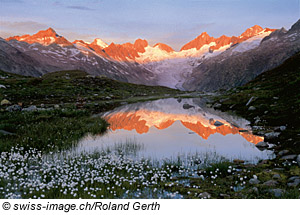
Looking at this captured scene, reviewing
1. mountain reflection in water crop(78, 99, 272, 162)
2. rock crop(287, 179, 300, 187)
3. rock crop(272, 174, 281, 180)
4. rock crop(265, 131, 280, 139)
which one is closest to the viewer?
rock crop(287, 179, 300, 187)

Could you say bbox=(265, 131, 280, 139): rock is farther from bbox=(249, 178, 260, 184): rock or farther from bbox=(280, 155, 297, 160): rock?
bbox=(249, 178, 260, 184): rock

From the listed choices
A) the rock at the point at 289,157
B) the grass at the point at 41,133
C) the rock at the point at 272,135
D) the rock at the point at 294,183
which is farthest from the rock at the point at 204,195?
the rock at the point at 272,135

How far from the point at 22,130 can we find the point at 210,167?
1618 cm

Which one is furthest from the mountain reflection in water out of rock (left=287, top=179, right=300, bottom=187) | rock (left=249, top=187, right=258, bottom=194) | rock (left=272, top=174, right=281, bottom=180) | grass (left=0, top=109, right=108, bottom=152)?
rock (left=249, top=187, right=258, bottom=194)

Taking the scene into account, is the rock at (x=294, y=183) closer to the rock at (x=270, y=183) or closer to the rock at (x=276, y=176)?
the rock at (x=270, y=183)

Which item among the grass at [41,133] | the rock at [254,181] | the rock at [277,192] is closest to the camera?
the rock at [277,192]

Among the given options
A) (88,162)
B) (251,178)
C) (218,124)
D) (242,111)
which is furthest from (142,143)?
(242,111)

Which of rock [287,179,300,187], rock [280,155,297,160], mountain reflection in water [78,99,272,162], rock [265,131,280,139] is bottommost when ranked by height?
mountain reflection in water [78,99,272,162]

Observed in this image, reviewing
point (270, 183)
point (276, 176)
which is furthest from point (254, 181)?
point (276, 176)

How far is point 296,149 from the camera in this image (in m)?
14.5

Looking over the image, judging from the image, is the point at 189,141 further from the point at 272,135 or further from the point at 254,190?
the point at 254,190

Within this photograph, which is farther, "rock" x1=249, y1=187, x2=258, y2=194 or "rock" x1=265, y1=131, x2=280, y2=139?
"rock" x1=265, y1=131, x2=280, y2=139

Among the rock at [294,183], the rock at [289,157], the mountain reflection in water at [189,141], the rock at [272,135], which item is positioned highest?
the rock at [272,135]

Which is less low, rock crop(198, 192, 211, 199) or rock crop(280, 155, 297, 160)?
rock crop(280, 155, 297, 160)
